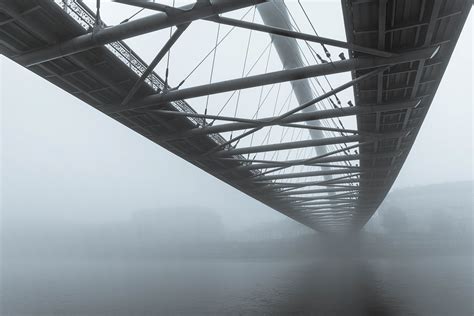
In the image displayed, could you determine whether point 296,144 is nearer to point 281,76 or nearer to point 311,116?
point 311,116

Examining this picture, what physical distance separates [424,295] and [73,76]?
35506 millimetres

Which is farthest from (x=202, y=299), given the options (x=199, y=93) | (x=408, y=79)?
(x=408, y=79)

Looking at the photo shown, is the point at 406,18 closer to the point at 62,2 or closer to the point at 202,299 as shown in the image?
the point at 62,2

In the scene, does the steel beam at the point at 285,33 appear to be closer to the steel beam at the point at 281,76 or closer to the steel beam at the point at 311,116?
the steel beam at the point at 281,76

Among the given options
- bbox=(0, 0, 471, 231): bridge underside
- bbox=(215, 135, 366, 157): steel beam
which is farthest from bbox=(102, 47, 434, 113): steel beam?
bbox=(215, 135, 366, 157): steel beam

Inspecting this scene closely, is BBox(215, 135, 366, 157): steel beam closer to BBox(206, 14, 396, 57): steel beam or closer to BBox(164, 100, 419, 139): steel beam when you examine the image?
BBox(164, 100, 419, 139): steel beam

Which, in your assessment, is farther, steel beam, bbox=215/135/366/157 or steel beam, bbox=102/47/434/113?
steel beam, bbox=215/135/366/157

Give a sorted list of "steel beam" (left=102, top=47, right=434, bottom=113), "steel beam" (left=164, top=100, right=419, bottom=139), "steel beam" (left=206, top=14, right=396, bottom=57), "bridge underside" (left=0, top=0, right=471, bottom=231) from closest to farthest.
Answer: "steel beam" (left=206, top=14, right=396, bottom=57) < "bridge underside" (left=0, top=0, right=471, bottom=231) < "steel beam" (left=102, top=47, right=434, bottom=113) < "steel beam" (left=164, top=100, right=419, bottom=139)

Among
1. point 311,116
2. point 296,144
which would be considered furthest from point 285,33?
point 296,144

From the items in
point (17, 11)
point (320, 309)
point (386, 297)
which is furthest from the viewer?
point (386, 297)

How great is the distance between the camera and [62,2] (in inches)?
596

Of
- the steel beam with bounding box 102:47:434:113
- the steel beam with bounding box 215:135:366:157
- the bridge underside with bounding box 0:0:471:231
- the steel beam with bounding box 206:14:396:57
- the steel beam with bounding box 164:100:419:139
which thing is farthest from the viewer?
the steel beam with bounding box 215:135:366:157

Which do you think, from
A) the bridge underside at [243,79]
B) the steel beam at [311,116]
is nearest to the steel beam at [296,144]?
the bridge underside at [243,79]

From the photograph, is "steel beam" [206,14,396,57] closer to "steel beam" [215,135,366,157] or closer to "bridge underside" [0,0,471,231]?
"bridge underside" [0,0,471,231]
